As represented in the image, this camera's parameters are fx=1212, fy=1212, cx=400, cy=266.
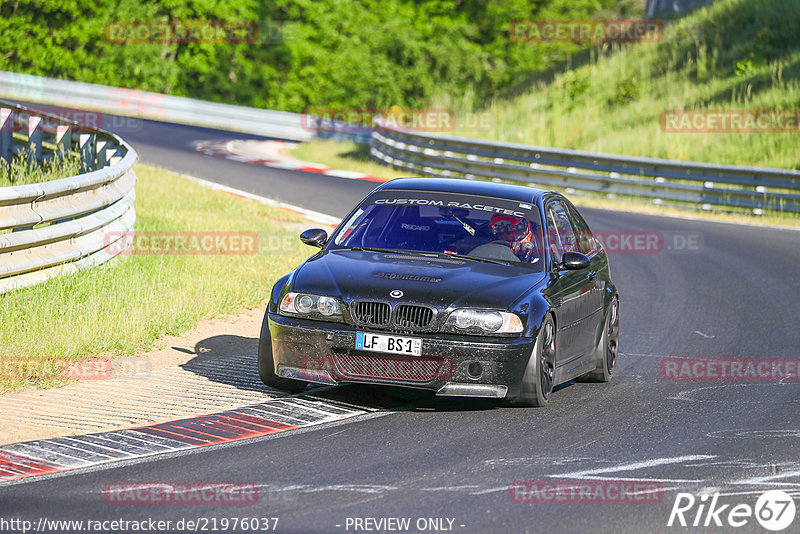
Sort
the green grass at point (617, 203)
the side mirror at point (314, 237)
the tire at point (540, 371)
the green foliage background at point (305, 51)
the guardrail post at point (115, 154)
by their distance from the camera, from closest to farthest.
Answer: the tire at point (540, 371) < the side mirror at point (314, 237) < the guardrail post at point (115, 154) < the green grass at point (617, 203) < the green foliage background at point (305, 51)

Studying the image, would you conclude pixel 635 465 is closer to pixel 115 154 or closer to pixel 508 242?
pixel 508 242

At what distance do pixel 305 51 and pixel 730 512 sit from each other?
62461mm

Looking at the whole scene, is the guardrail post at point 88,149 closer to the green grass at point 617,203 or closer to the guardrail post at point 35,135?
the guardrail post at point 35,135

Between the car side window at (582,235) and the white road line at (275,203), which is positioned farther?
the white road line at (275,203)

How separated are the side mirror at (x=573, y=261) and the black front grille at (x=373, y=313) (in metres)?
1.61

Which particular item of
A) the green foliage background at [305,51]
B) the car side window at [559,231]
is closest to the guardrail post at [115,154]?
the car side window at [559,231]

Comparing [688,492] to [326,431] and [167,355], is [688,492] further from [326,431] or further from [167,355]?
[167,355]

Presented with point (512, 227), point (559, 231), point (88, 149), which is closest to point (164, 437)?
point (512, 227)

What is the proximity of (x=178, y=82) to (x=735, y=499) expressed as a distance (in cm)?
6057

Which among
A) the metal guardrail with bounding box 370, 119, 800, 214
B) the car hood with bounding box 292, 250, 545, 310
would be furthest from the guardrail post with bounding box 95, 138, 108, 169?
the metal guardrail with bounding box 370, 119, 800, 214

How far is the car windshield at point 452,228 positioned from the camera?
29.2 ft

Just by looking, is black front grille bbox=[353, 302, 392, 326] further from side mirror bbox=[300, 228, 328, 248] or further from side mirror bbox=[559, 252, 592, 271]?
side mirror bbox=[559, 252, 592, 271]

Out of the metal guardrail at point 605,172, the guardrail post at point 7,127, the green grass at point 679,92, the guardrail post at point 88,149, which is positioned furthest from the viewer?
the green grass at point 679,92

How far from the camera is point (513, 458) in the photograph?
→ 6.90 meters
